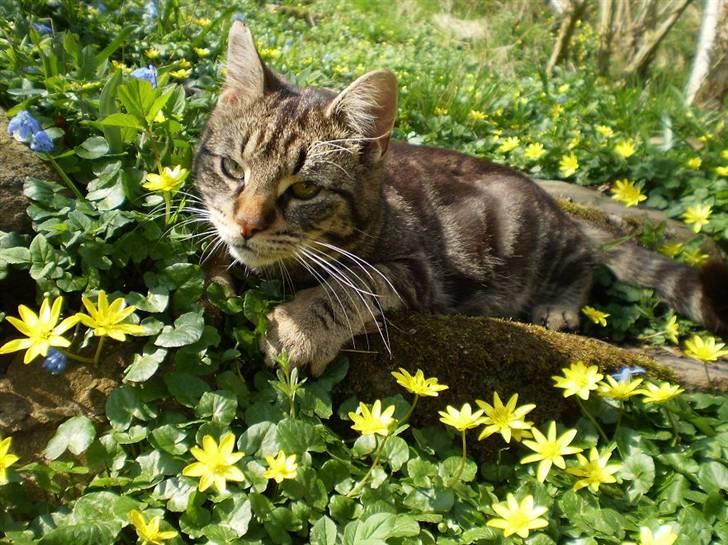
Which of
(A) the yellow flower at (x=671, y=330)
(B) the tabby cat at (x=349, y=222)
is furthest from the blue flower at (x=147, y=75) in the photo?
(A) the yellow flower at (x=671, y=330)

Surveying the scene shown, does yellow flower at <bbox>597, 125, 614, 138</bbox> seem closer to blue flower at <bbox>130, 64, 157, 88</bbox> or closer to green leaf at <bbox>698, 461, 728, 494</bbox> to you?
green leaf at <bbox>698, 461, 728, 494</bbox>

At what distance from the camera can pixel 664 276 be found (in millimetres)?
3371

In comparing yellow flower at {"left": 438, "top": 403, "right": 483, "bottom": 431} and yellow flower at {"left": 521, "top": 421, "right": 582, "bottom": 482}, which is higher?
yellow flower at {"left": 438, "top": 403, "right": 483, "bottom": 431}

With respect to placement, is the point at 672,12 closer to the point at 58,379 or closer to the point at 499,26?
the point at 499,26

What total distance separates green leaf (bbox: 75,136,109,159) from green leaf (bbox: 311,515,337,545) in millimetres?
1351

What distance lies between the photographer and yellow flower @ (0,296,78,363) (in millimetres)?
1505

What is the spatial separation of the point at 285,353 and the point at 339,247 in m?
0.62

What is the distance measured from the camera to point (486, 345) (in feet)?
7.47

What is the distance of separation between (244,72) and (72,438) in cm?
147

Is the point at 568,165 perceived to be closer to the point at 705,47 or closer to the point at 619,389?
the point at 619,389

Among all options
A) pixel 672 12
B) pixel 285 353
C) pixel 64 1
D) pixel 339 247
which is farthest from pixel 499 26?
pixel 285 353

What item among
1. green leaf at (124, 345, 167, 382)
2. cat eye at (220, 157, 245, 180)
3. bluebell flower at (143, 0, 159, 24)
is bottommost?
green leaf at (124, 345, 167, 382)

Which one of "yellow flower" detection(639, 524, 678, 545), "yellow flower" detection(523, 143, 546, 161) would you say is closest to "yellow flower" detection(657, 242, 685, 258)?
"yellow flower" detection(523, 143, 546, 161)

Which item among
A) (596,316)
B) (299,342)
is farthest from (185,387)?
(596,316)
